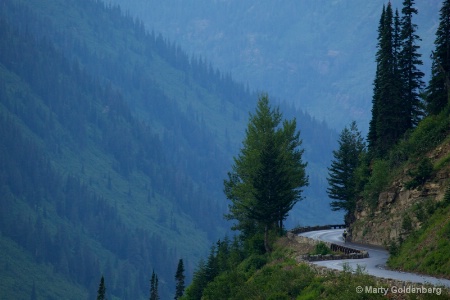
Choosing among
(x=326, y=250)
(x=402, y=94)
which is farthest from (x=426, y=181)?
(x=402, y=94)

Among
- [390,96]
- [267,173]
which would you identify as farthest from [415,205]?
[390,96]

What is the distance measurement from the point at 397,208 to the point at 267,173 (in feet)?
40.5

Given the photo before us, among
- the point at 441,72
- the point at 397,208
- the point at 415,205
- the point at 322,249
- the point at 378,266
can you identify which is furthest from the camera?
the point at 441,72

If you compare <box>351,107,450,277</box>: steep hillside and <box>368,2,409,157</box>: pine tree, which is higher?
<box>368,2,409,157</box>: pine tree

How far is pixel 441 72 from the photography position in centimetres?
7488

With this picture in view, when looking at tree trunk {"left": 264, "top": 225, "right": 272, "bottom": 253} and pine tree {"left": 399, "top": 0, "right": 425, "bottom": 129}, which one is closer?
tree trunk {"left": 264, "top": 225, "right": 272, "bottom": 253}

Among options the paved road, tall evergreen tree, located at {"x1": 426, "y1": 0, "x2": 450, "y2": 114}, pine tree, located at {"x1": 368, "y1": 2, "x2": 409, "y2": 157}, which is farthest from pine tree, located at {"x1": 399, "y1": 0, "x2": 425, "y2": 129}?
the paved road

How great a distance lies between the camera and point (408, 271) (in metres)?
50.6

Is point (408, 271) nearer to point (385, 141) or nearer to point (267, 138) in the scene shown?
point (267, 138)

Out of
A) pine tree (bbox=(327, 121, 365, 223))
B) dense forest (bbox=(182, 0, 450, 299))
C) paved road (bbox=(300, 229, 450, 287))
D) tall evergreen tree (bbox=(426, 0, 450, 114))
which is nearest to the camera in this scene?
paved road (bbox=(300, 229, 450, 287))

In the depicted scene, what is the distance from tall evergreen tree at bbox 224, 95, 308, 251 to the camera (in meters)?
74.5

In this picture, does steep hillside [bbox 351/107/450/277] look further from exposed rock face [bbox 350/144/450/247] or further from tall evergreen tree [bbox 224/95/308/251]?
tall evergreen tree [bbox 224/95/308/251]

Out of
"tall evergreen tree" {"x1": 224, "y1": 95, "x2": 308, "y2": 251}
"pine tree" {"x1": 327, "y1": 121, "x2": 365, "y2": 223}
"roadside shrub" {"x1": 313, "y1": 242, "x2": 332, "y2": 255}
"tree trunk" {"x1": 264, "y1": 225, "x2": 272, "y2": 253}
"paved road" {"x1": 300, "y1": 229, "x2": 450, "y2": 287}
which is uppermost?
"pine tree" {"x1": 327, "y1": 121, "x2": 365, "y2": 223}

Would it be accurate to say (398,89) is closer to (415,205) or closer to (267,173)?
(267,173)
